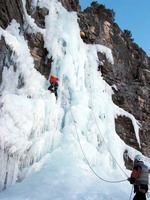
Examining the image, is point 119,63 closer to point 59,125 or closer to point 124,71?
point 124,71

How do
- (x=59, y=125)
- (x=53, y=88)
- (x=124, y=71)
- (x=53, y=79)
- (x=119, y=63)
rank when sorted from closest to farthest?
(x=59, y=125)
(x=53, y=88)
(x=53, y=79)
(x=119, y=63)
(x=124, y=71)

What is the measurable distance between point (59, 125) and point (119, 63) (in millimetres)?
8501

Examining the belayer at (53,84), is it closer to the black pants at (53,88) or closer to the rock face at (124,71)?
the black pants at (53,88)

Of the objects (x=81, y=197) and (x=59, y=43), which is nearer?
(x=81, y=197)

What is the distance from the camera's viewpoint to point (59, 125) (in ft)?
33.3

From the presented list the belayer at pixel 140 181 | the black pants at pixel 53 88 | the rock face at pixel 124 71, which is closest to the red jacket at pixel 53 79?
the black pants at pixel 53 88

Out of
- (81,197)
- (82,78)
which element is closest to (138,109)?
(82,78)

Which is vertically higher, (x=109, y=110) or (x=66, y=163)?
(x=109, y=110)

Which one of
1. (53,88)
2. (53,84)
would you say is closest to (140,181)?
(53,88)

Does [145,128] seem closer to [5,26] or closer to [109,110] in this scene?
[109,110]

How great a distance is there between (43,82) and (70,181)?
4.11 meters

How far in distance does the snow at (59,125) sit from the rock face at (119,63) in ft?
1.47

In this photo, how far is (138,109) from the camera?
55.3 feet

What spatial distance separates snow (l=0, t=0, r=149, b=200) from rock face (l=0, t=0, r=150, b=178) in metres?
0.45
